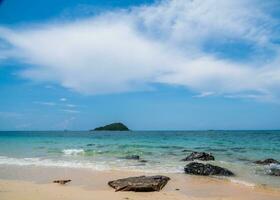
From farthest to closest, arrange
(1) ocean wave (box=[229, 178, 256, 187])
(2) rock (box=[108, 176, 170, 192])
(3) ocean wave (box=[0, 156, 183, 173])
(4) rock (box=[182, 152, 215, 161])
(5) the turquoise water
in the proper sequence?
(4) rock (box=[182, 152, 215, 161]) < (5) the turquoise water < (3) ocean wave (box=[0, 156, 183, 173]) < (1) ocean wave (box=[229, 178, 256, 187]) < (2) rock (box=[108, 176, 170, 192])

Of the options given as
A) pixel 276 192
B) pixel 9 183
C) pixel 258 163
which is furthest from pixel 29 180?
pixel 258 163

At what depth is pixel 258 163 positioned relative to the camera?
1839 cm

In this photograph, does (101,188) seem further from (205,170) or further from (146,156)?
(146,156)

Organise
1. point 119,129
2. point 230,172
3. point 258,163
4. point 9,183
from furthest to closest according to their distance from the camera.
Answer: point 119,129 < point 258,163 < point 230,172 < point 9,183

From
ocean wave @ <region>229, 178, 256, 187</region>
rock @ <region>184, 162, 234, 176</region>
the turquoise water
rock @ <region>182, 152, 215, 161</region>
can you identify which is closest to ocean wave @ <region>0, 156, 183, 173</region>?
the turquoise water

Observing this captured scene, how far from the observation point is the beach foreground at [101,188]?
9.29m

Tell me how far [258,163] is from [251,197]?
9.48m

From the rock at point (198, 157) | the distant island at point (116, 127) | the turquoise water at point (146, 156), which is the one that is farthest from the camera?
the distant island at point (116, 127)

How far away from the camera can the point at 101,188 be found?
10.6m

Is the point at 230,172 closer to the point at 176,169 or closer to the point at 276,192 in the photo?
the point at 176,169

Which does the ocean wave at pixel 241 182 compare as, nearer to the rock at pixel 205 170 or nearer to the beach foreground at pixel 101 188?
the beach foreground at pixel 101 188

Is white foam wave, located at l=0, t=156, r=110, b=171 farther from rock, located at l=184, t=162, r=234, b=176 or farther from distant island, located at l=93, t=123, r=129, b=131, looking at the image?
distant island, located at l=93, t=123, r=129, b=131

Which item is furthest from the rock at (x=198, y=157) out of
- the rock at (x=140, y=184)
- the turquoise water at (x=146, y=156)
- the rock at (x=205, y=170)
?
the rock at (x=140, y=184)

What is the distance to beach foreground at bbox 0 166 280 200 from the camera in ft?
30.5
